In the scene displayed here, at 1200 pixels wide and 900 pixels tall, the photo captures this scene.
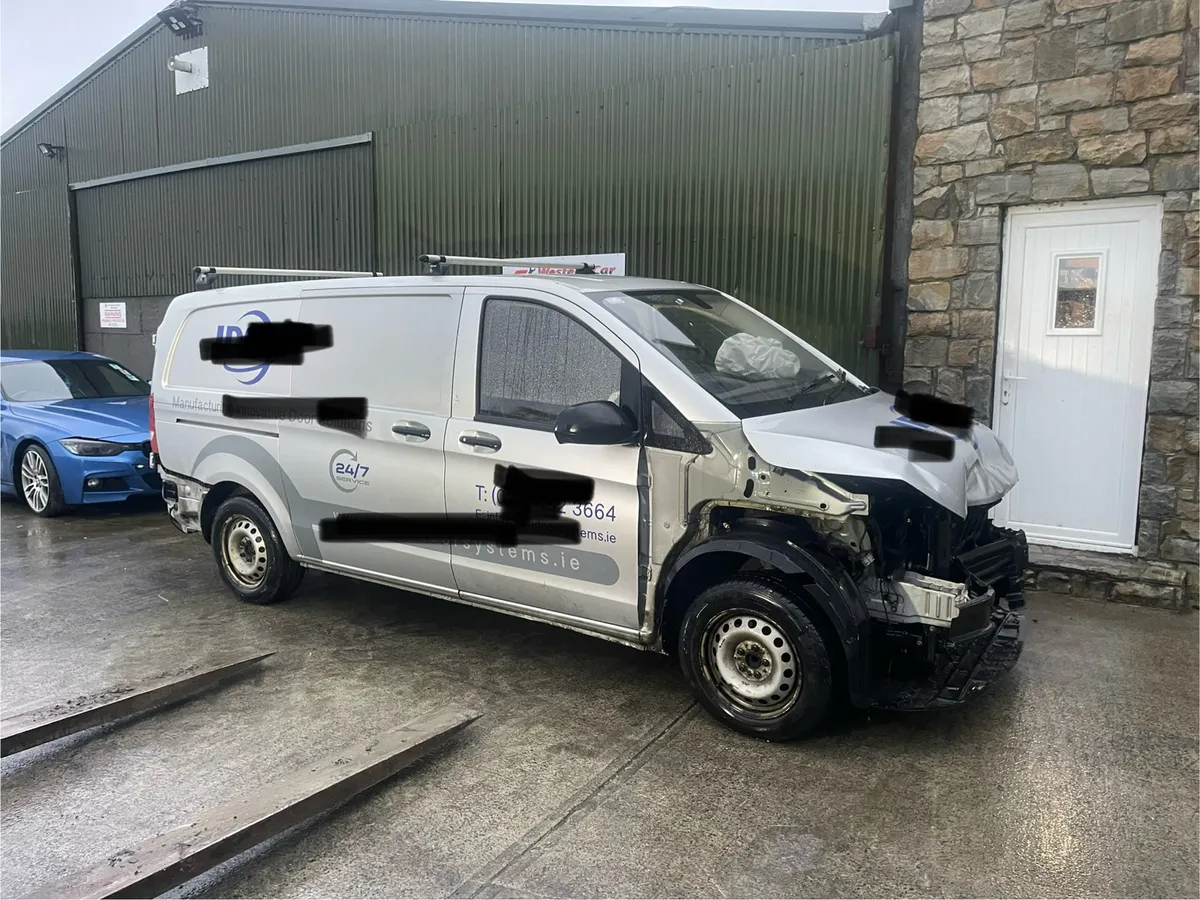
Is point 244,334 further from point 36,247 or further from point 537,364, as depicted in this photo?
point 36,247

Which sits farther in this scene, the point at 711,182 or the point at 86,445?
the point at 86,445

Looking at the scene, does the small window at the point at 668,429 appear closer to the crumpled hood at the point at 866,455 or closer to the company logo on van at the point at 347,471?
the crumpled hood at the point at 866,455

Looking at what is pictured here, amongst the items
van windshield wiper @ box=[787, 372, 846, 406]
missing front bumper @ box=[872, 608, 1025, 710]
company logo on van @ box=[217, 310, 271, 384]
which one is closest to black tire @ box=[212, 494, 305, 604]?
company logo on van @ box=[217, 310, 271, 384]

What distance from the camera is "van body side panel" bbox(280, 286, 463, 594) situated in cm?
473

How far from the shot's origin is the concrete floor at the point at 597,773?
3.03m

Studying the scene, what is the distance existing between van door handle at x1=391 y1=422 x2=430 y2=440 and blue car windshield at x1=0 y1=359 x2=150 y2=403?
6.15m

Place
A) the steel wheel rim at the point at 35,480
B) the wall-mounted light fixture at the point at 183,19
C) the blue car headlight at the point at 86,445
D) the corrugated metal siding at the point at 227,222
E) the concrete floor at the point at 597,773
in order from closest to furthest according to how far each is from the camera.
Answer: the concrete floor at the point at 597,773, the blue car headlight at the point at 86,445, the steel wheel rim at the point at 35,480, the corrugated metal siding at the point at 227,222, the wall-mounted light fixture at the point at 183,19

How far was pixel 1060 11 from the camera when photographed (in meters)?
5.99

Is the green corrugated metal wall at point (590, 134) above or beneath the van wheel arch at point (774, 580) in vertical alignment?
above

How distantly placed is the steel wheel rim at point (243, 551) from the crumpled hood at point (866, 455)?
344 centimetres

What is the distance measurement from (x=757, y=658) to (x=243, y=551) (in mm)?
3600

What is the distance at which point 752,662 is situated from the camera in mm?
3908

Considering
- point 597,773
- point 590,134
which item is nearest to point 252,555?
point 597,773

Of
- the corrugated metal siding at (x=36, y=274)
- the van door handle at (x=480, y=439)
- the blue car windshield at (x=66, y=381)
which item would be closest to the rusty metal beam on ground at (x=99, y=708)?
the van door handle at (x=480, y=439)
